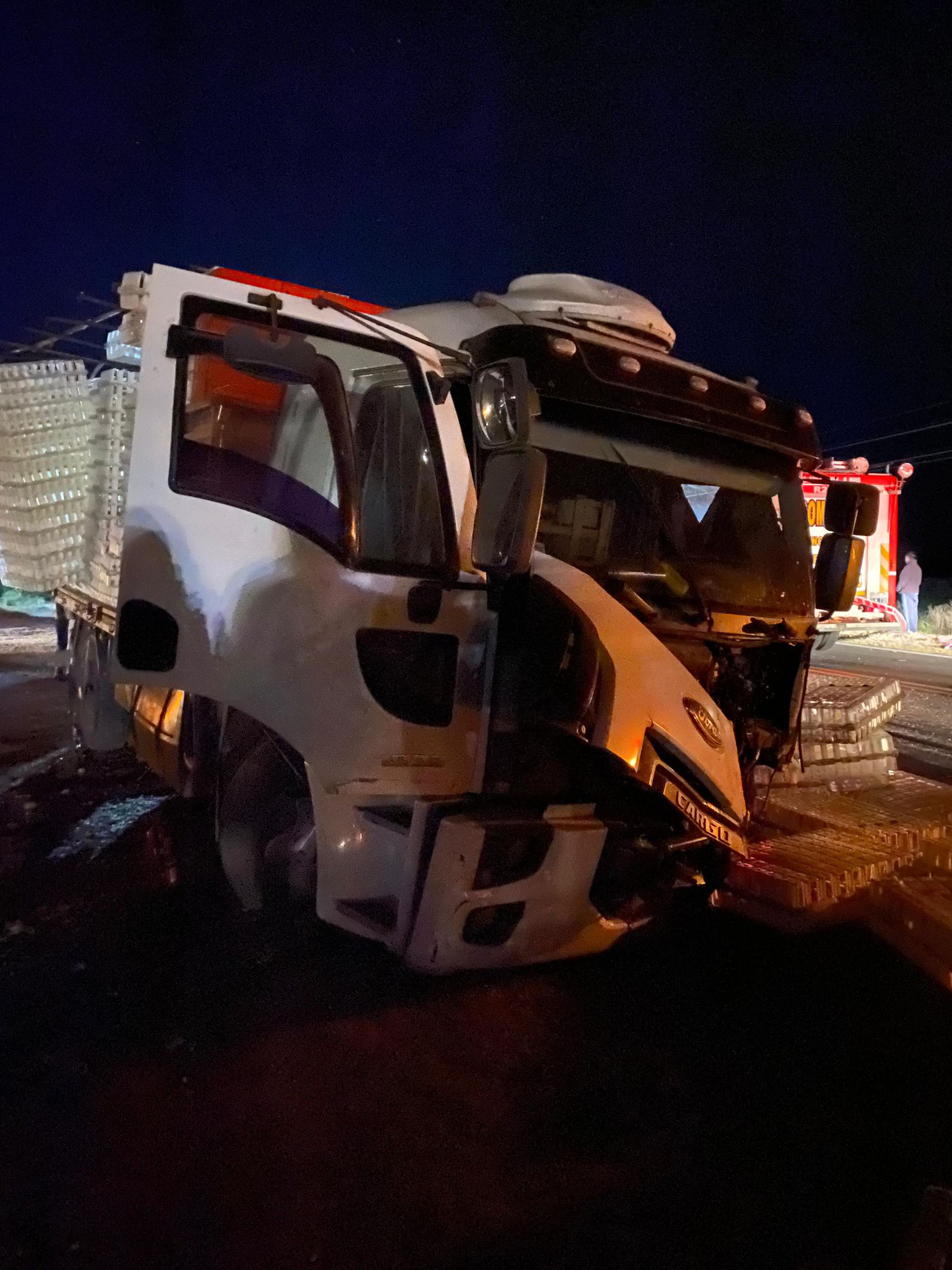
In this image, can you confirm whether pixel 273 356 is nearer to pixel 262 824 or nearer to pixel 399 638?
pixel 399 638

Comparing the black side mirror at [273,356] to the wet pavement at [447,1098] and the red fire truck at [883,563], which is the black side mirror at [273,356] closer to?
the wet pavement at [447,1098]

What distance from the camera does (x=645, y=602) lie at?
11.3 feet

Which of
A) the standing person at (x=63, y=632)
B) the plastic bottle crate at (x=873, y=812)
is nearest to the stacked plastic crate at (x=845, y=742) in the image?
the plastic bottle crate at (x=873, y=812)

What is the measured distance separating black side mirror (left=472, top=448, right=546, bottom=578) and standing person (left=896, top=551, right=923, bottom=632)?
18539 millimetres

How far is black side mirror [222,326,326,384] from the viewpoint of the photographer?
2.83m

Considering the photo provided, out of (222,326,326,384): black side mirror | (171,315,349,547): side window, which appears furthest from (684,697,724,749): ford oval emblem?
(222,326,326,384): black side mirror

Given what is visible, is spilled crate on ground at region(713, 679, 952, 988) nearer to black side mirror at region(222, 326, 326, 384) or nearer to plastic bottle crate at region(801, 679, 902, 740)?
plastic bottle crate at region(801, 679, 902, 740)

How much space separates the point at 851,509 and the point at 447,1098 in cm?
321

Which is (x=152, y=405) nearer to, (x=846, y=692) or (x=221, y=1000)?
(x=221, y=1000)

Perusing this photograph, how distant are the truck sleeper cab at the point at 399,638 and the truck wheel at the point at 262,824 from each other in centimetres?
40

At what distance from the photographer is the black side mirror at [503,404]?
2.73 meters

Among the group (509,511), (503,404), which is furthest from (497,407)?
(509,511)

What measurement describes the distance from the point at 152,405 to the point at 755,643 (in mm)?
2504

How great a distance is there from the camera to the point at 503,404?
2.80 m
